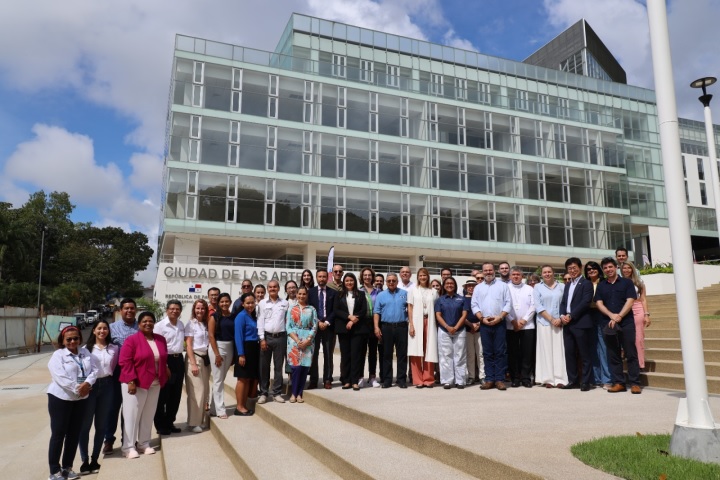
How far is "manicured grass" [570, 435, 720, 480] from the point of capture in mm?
3141

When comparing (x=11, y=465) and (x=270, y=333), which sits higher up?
(x=270, y=333)

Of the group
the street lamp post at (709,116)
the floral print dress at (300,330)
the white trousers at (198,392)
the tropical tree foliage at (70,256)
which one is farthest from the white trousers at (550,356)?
the tropical tree foliage at (70,256)

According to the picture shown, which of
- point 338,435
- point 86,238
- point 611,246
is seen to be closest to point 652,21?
point 338,435

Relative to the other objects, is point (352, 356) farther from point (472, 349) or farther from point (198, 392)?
point (198, 392)

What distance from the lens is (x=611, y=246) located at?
1454 inches

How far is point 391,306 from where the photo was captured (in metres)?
7.85

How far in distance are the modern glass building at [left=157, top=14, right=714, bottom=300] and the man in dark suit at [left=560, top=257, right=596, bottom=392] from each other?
23186 millimetres

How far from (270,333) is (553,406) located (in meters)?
3.82

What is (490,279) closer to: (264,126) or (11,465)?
(11,465)

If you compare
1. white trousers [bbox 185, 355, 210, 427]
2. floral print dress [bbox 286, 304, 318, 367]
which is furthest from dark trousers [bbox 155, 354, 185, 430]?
floral print dress [bbox 286, 304, 318, 367]

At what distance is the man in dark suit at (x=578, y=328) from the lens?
7004mm

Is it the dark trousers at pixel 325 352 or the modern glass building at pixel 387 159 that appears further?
the modern glass building at pixel 387 159

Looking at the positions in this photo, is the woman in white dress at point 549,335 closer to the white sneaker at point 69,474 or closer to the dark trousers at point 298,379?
the dark trousers at point 298,379

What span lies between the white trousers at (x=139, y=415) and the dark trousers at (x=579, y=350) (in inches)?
216
